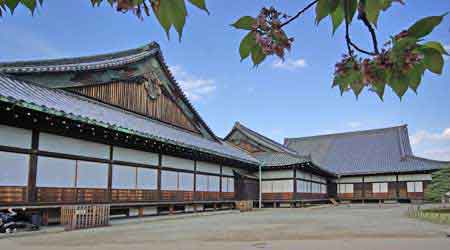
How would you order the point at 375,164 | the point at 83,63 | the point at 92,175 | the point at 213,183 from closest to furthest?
the point at 92,175
the point at 83,63
the point at 213,183
the point at 375,164

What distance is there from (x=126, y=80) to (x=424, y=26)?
17.3 meters

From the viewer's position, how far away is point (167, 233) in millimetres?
10391

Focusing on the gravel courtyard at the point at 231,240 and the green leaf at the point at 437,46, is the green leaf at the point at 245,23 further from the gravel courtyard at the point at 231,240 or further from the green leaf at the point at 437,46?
the gravel courtyard at the point at 231,240

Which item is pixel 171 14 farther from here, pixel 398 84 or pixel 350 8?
pixel 398 84

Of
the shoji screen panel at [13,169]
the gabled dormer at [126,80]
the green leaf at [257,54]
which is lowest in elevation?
the shoji screen panel at [13,169]

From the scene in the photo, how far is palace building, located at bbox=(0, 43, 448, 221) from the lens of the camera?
11.0 m

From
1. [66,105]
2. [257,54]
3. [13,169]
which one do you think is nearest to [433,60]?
[257,54]

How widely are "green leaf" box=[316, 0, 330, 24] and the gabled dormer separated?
14.0 m

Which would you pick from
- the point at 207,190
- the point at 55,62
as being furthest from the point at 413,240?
the point at 55,62

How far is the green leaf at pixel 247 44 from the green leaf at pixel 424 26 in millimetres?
510

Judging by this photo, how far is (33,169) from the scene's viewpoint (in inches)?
437

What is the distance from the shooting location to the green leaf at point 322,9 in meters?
1.29

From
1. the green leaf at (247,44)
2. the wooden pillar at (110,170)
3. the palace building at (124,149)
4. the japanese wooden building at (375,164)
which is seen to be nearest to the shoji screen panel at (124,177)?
the palace building at (124,149)

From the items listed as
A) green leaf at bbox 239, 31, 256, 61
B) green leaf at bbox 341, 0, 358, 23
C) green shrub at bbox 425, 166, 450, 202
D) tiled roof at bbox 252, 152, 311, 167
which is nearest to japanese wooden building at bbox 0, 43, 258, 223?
tiled roof at bbox 252, 152, 311, 167
